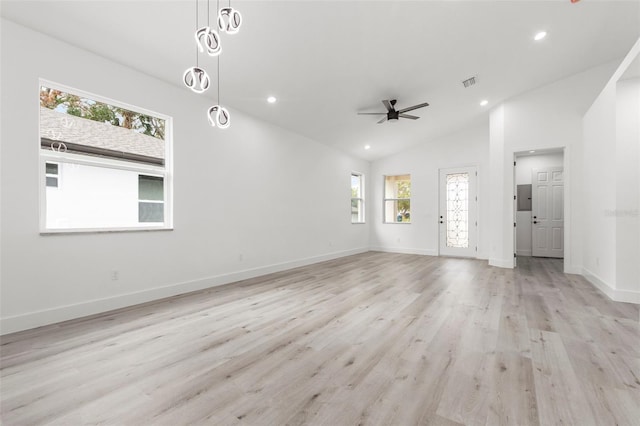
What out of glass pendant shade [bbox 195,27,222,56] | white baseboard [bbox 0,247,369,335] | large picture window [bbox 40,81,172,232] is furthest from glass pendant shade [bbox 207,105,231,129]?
white baseboard [bbox 0,247,369,335]

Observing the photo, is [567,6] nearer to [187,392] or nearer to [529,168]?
[529,168]

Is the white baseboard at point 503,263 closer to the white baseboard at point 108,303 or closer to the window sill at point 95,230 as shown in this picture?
the white baseboard at point 108,303

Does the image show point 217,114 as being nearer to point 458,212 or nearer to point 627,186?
point 627,186

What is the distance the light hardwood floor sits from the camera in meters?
1.60

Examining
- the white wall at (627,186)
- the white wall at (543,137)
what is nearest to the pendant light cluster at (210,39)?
the white wall at (627,186)

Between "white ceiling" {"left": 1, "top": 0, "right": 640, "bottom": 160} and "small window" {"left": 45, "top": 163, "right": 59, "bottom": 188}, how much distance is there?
1.29 metres

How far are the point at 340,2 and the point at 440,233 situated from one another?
6483 millimetres

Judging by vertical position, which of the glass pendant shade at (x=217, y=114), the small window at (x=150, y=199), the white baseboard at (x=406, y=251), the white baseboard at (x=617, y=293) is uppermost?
the glass pendant shade at (x=217, y=114)

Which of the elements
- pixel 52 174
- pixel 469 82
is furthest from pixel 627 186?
pixel 52 174

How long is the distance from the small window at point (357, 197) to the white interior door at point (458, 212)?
2232 millimetres

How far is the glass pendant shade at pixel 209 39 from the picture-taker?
6.68ft

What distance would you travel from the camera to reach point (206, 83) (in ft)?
7.36

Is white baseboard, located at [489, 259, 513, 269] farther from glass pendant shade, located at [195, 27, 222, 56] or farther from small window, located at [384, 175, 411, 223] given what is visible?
glass pendant shade, located at [195, 27, 222, 56]

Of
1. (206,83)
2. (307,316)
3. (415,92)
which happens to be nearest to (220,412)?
(307,316)
